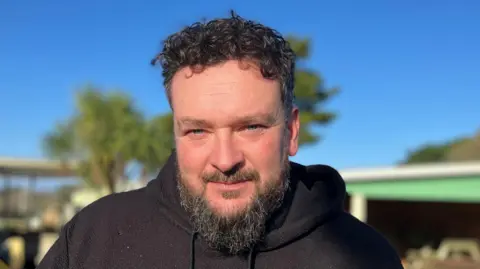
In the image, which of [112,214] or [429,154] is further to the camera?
[429,154]

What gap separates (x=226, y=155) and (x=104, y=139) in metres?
29.8

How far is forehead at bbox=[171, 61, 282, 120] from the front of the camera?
1.93m

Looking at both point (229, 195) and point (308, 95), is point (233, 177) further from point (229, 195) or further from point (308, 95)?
point (308, 95)

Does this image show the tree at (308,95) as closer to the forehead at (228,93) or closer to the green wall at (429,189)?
the green wall at (429,189)

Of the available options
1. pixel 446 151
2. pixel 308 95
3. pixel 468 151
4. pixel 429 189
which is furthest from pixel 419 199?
pixel 446 151

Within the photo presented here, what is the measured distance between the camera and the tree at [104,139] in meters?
30.3

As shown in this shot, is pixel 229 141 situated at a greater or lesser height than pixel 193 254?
greater

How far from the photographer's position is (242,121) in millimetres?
1927

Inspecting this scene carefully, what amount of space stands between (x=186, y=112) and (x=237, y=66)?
24 centimetres

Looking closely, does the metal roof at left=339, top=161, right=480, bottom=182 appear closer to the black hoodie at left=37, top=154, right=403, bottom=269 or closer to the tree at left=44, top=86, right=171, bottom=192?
the black hoodie at left=37, top=154, right=403, bottom=269

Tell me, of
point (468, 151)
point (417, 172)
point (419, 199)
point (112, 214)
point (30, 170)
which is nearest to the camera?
point (112, 214)

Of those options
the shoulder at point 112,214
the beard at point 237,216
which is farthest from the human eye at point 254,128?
the shoulder at point 112,214

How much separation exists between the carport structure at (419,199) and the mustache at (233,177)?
12.6 meters

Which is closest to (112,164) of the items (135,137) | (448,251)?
(135,137)
